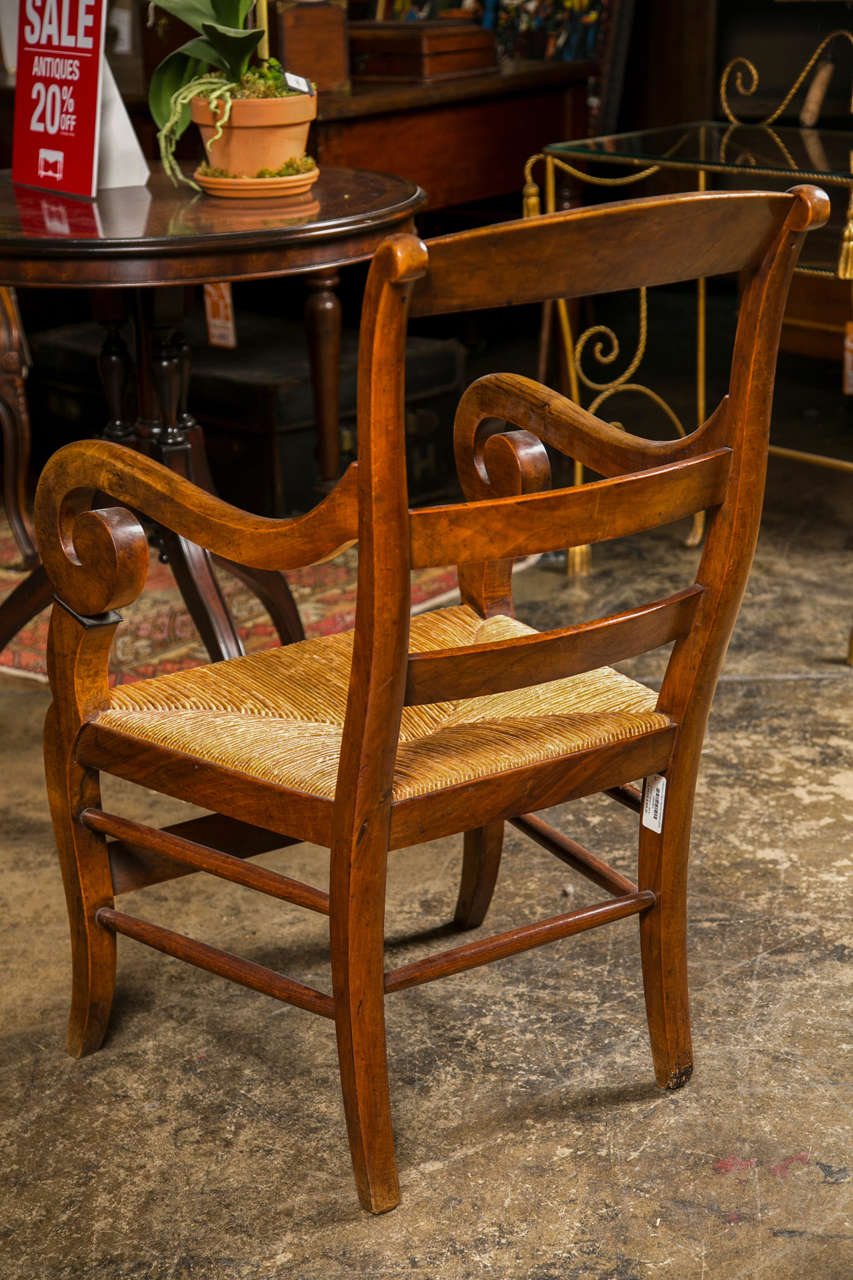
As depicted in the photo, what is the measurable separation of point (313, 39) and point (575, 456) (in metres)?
2.12

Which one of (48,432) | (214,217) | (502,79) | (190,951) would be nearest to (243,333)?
(48,432)

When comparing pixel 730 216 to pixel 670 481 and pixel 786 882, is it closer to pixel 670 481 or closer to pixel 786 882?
pixel 670 481

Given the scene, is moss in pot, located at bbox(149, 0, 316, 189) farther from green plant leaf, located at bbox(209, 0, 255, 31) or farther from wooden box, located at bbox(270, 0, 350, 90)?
wooden box, located at bbox(270, 0, 350, 90)

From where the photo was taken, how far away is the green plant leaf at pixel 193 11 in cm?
211

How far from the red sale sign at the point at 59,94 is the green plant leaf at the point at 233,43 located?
180 mm

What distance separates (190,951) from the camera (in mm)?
1527

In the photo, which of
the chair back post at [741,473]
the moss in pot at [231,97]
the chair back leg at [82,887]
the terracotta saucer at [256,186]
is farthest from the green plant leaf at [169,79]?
the chair back post at [741,473]

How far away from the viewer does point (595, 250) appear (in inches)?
47.0

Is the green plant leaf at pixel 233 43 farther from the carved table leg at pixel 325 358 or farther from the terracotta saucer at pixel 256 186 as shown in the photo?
the carved table leg at pixel 325 358

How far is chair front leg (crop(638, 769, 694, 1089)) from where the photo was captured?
1562 mm

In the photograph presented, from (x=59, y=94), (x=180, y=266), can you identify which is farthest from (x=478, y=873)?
(x=59, y=94)

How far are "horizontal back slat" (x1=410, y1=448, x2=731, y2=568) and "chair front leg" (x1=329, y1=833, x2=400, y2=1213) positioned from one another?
0.92 ft

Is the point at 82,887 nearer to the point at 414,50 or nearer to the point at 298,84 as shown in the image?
the point at 298,84

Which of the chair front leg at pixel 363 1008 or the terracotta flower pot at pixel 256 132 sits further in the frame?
the terracotta flower pot at pixel 256 132
